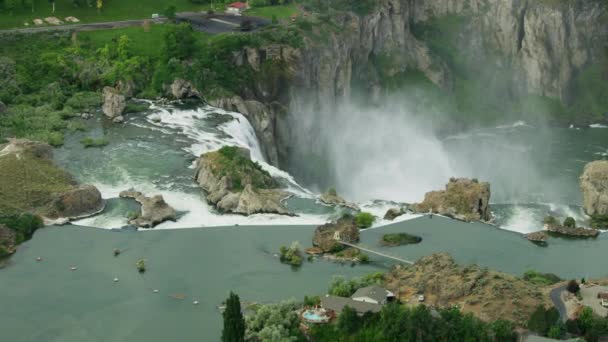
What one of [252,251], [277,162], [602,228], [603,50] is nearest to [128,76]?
[277,162]

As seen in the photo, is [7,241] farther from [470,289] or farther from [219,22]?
[219,22]

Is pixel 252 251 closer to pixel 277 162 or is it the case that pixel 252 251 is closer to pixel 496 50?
pixel 277 162

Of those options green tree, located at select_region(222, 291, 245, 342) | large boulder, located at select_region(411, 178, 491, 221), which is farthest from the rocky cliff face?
green tree, located at select_region(222, 291, 245, 342)

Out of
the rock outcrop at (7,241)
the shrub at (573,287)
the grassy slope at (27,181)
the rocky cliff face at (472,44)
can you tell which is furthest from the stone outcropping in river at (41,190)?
the rocky cliff face at (472,44)

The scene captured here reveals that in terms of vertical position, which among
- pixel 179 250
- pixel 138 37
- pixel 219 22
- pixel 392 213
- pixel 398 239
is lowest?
pixel 179 250

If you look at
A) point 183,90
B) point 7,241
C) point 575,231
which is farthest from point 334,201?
point 183,90

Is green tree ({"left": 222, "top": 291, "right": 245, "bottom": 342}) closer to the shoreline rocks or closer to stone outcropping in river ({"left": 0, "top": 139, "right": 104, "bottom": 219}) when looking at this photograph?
stone outcropping in river ({"left": 0, "top": 139, "right": 104, "bottom": 219})

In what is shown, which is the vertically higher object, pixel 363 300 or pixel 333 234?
pixel 363 300
